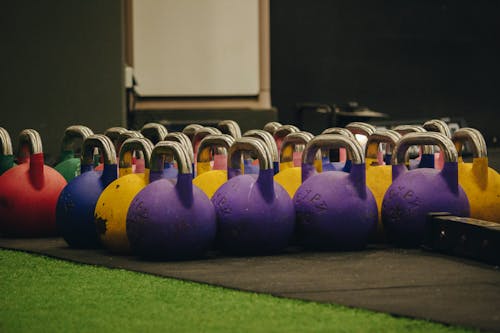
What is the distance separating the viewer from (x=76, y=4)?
10758mm

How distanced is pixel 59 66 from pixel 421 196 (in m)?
5.81

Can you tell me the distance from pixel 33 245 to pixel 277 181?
1.56 metres

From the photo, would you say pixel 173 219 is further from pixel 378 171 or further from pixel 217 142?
pixel 378 171

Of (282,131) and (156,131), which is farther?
(282,131)

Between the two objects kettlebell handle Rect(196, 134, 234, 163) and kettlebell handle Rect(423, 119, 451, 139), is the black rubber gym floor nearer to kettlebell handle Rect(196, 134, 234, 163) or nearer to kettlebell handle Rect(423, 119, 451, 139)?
kettlebell handle Rect(196, 134, 234, 163)

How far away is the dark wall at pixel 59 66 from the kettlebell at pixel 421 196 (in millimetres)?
5340

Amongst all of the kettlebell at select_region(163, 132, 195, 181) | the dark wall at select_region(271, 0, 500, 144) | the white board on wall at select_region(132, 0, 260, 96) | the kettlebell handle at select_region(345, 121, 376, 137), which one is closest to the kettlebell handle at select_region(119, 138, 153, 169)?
the kettlebell at select_region(163, 132, 195, 181)

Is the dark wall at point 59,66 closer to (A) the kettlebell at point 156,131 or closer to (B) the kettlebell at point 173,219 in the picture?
(A) the kettlebell at point 156,131

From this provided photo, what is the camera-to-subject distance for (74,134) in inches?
289

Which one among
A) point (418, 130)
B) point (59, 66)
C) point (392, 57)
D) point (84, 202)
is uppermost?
point (59, 66)

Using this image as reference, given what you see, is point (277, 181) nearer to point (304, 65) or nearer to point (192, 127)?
point (192, 127)

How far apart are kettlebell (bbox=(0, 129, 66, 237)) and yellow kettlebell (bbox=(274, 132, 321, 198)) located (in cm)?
148

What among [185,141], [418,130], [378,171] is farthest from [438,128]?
[185,141]

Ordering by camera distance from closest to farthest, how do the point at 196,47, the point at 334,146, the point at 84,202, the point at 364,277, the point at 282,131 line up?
1. the point at 364,277
2. the point at 334,146
3. the point at 84,202
4. the point at 282,131
5. the point at 196,47
